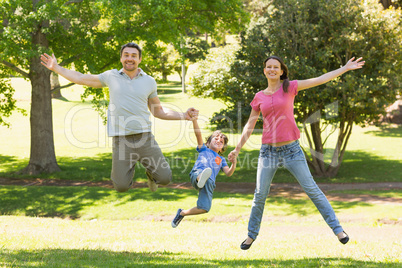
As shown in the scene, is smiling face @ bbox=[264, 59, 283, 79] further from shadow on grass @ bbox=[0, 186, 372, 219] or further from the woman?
shadow on grass @ bbox=[0, 186, 372, 219]

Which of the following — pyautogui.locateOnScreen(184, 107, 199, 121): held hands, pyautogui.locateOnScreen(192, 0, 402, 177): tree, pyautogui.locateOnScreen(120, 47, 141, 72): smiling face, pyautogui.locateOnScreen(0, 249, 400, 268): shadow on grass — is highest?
pyautogui.locateOnScreen(192, 0, 402, 177): tree

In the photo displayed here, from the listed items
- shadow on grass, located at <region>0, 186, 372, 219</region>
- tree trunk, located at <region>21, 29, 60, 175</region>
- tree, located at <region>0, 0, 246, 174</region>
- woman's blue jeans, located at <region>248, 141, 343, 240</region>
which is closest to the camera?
woman's blue jeans, located at <region>248, 141, 343, 240</region>

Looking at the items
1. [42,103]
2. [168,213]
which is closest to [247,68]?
[168,213]

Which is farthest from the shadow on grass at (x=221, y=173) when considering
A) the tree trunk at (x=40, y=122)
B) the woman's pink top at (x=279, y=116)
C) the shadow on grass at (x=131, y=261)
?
the woman's pink top at (x=279, y=116)

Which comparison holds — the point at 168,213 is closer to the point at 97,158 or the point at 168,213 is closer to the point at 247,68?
the point at 247,68

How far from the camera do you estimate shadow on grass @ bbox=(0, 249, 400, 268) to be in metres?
5.95

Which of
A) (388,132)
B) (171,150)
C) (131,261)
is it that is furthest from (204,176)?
(388,132)

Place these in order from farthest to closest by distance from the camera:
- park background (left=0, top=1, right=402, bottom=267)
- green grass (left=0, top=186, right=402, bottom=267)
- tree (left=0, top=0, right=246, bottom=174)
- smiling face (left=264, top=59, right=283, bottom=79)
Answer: tree (left=0, top=0, right=246, bottom=174), park background (left=0, top=1, right=402, bottom=267), green grass (left=0, top=186, right=402, bottom=267), smiling face (left=264, top=59, right=283, bottom=79)

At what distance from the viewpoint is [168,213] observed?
13.4m

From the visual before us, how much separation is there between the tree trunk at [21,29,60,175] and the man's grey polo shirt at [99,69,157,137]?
43.2 feet

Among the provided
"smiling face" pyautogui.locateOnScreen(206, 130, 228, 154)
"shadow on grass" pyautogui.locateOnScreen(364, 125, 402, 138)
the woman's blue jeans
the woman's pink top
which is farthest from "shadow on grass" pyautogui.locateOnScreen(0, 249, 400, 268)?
"shadow on grass" pyautogui.locateOnScreen(364, 125, 402, 138)

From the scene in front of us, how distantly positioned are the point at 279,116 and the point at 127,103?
1947 mm

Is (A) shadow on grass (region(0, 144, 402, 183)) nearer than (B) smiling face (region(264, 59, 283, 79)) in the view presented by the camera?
No

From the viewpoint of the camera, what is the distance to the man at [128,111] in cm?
583
